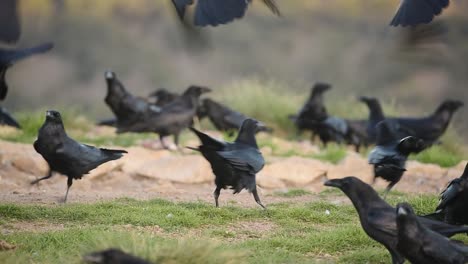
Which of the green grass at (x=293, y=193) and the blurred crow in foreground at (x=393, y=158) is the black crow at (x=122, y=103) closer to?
the green grass at (x=293, y=193)

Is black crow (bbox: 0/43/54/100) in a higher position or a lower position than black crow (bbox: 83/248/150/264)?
lower

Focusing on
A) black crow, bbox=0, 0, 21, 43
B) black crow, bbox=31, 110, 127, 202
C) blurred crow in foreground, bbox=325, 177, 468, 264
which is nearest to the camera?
black crow, bbox=0, 0, 21, 43

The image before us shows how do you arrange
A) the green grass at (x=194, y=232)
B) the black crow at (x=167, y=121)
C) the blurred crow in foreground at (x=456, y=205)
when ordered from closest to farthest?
the green grass at (x=194, y=232)
the blurred crow in foreground at (x=456, y=205)
the black crow at (x=167, y=121)

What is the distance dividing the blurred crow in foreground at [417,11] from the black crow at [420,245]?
6.97ft

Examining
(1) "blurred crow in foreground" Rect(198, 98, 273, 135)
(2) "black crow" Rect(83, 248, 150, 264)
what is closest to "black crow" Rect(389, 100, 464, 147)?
(1) "blurred crow in foreground" Rect(198, 98, 273, 135)

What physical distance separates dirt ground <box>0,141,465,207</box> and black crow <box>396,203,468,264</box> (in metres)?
3.55

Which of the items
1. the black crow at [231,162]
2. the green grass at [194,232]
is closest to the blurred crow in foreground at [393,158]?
the green grass at [194,232]

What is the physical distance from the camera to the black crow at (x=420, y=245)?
543cm

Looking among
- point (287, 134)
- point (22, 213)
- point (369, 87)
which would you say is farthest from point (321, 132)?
point (369, 87)

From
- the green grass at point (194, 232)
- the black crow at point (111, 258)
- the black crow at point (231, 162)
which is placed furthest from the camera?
the black crow at point (231, 162)

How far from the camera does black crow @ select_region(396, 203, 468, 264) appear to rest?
543 cm

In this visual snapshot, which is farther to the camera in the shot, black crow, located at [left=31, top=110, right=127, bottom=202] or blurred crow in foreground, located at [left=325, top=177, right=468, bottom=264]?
black crow, located at [left=31, top=110, right=127, bottom=202]

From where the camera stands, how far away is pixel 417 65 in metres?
24.2

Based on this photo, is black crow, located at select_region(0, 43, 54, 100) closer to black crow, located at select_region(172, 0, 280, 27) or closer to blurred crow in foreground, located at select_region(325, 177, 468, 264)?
black crow, located at select_region(172, 0, 280, 27)
